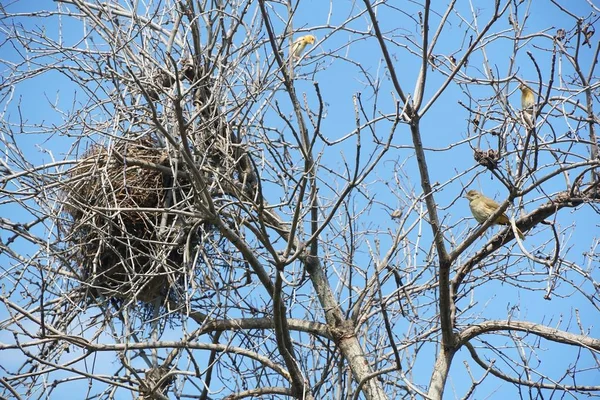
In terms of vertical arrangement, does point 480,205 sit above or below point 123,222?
above

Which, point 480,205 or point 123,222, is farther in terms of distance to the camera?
point 480,205

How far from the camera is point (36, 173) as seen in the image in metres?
5.08

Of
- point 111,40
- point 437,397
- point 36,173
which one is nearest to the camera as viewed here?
point 111,40

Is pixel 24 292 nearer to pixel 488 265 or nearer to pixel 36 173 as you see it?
pixel 36 173

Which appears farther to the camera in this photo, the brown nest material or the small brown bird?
the small brown bird

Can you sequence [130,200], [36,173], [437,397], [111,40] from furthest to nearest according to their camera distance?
[130,200] → [437,397] → [36,173] → [111,40]

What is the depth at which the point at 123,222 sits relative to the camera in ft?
18.6

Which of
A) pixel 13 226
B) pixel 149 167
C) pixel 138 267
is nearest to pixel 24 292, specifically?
pixel 13 226

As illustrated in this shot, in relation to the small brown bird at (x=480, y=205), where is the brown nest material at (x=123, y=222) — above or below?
below

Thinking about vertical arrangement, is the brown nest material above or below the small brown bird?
below

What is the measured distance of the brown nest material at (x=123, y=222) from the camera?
17.9ft

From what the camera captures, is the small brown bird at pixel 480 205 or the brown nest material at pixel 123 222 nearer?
the brown nest material at pixel 123 222

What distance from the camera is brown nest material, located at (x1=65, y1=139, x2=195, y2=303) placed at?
5469 mm

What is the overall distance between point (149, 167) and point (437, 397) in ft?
9.21
